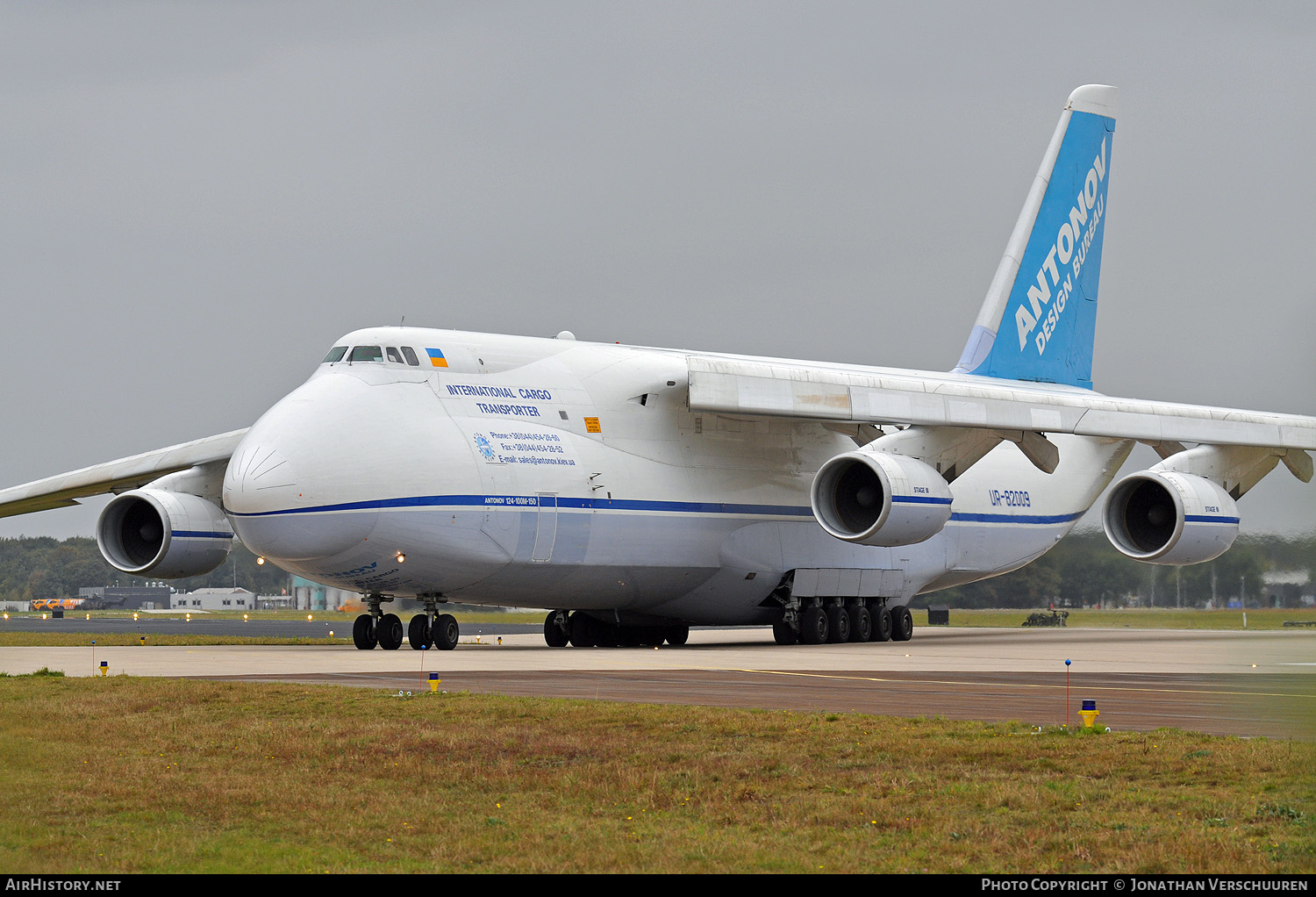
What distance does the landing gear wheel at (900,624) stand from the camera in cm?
3058

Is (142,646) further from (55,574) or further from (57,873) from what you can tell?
(55,574)

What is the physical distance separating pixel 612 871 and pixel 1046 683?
10693 millimetres

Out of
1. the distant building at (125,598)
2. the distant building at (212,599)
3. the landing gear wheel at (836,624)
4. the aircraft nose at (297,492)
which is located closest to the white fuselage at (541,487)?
the aircraft nose at (297,492)

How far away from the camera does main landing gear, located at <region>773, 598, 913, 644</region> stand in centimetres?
2852

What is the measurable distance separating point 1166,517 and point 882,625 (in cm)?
586

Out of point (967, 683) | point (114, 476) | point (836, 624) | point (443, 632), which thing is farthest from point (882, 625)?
point (114, 476)

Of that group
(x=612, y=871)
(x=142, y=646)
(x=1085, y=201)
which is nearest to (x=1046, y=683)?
(x=612, y=871)

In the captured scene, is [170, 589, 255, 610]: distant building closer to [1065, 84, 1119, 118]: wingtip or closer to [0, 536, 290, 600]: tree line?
[0, 536, 290, 600]: tree line

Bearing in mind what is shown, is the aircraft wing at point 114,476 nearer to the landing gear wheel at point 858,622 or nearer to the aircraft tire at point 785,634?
the aircraft tire at point 785,634

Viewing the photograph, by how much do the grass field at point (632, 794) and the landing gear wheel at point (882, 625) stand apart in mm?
17922

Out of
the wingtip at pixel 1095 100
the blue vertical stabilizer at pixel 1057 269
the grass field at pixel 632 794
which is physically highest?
the wingtip at pixel 1095 100

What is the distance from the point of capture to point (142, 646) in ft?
88.6

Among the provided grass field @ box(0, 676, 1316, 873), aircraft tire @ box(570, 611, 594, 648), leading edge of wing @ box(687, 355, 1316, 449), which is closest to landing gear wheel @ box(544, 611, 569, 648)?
aircraft tire @ box(570, 611, 594, 648)

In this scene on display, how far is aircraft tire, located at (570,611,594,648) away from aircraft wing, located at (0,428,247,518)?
7.23m
